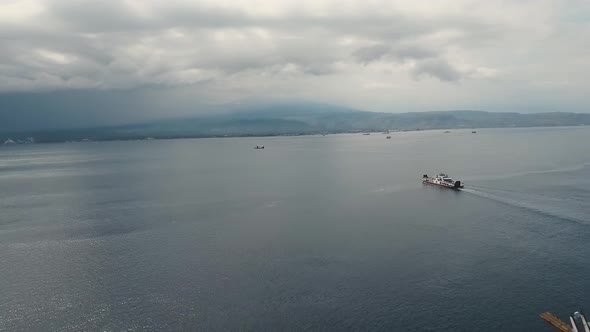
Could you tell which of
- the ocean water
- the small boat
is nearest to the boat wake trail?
the ocean water

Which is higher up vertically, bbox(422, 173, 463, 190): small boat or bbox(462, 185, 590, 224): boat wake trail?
bbox(422, 173, 463, 190): small boat

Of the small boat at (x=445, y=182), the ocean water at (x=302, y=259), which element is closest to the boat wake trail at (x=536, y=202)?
the ocean water at (x=302, y=259)

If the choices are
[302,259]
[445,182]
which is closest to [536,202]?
[445,182]

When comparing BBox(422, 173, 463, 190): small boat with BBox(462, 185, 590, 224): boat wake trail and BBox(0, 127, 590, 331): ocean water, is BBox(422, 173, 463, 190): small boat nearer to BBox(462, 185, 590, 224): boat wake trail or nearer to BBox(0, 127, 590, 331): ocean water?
BBox(462, 185, 590, 224): boat wake trail

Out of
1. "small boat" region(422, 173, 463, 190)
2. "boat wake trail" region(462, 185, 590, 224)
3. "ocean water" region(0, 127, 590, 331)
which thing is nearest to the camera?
"ocean water" region(0, 127, 590, 331)

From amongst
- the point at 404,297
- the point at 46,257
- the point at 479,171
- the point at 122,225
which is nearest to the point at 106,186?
the point at 122,225

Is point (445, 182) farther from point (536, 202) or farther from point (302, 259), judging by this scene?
point (302, 259)
